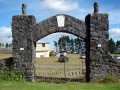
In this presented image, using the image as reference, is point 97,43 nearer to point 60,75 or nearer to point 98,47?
point 98,47

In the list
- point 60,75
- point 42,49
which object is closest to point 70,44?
point 42,49

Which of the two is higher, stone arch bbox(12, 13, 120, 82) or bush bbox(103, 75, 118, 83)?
stone arch bbox(12, 13, 120, 82)

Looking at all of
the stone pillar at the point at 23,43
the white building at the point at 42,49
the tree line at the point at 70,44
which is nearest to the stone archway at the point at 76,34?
the stone pillar at the point at 23,43

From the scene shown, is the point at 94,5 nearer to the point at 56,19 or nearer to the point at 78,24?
the point at 78,24

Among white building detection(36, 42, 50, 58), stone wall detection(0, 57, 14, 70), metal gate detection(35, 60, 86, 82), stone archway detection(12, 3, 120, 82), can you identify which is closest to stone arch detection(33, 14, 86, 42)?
stone archway detection(12, 3, 120, 82)

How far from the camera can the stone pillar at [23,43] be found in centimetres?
1335

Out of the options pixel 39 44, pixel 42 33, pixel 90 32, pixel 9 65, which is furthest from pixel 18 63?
pixel 39 44

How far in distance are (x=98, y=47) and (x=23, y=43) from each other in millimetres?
4158

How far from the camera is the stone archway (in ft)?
41.9

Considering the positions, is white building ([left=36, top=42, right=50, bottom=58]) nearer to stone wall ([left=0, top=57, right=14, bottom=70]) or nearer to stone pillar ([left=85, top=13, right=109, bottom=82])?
stone wall ([left=0, top=57, right=14, bottom=70])

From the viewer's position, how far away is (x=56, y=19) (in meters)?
13.2

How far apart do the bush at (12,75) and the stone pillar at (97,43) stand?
3703 mm

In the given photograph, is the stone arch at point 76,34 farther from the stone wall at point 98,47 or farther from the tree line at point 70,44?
the tree line at point 70,44

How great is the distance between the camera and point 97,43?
12859 mm
